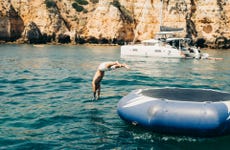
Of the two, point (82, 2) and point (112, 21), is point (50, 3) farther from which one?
point (112, 21)

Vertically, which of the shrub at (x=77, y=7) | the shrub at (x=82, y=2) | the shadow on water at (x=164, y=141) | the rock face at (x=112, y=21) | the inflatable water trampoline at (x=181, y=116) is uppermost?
the shrub at (x=82, y=2)

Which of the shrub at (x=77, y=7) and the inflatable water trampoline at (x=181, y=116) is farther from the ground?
the shrub at (x=77, y=7)

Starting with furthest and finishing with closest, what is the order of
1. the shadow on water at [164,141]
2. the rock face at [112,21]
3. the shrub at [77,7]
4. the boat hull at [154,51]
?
the shrub at [77,7] → the rock face at [112,21] → the boat hull at [154,51] → the shadow on water at [164,141]

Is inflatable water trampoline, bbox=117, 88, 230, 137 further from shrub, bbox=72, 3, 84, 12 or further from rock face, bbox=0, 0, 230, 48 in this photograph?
shrub, bbox=72, 3, 84, 12

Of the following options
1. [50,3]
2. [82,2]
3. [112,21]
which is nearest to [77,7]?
[82,2]

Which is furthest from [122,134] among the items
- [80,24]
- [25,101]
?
[80,24]

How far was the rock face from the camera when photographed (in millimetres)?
79062

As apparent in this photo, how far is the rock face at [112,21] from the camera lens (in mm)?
79062

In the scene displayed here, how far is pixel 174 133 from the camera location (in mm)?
10898

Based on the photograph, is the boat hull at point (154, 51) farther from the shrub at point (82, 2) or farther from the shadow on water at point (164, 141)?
the shrub at point (82, 2)

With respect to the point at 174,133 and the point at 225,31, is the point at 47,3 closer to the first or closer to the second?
the point at 225,31

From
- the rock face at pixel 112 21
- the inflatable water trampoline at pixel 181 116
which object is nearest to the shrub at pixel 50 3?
the rock face at pixel 112 21

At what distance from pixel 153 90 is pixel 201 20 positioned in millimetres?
70045

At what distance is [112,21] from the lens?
273 ft
